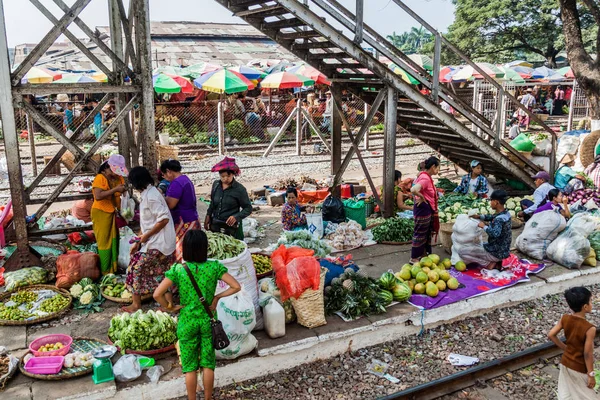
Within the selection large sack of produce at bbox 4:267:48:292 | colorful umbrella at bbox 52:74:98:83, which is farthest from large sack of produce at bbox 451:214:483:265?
colorful umbrella at bbox 52:74:98:83

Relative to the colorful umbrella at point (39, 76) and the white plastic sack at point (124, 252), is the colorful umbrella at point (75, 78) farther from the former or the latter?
the white plastic sack at point (124, 252)

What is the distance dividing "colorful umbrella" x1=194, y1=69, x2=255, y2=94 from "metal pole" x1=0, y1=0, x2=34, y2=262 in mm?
10178

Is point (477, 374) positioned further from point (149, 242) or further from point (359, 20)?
point (359, 20)

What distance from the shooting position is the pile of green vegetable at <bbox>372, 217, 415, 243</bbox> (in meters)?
8.93

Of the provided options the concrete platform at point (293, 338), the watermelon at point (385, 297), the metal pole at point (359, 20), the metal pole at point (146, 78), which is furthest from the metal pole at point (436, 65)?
the metal pole at point (146, 78)

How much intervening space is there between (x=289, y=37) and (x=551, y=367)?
638 centimetres

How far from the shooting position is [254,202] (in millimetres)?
11930

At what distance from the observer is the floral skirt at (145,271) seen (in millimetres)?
6043

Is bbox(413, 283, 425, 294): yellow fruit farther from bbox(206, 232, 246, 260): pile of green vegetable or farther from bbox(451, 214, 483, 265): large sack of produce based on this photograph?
bbox(206, 232, 246, 260): pile of green vegetable

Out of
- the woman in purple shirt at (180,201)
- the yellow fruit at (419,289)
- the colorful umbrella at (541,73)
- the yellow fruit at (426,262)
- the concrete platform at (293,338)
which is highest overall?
the colorful umbrella at (541,73)

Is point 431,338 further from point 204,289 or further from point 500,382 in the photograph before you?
point 204,289

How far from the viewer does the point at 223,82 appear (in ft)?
55.6

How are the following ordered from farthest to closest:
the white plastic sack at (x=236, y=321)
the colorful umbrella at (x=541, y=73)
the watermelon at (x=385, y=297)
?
1. the colorful umbrella at (x=541, y=73)
2. the watermelon at (x=385, y=297)
3. the white plastic sack at (x=236, y=321)

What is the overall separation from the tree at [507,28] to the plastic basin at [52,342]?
39318 mm
